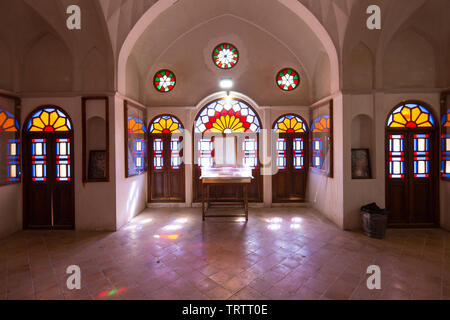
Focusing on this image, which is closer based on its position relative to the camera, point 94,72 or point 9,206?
point 9,206

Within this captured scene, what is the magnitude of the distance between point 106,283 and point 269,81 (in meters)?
7.13

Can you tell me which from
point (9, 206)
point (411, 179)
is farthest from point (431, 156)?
point (9, 206)

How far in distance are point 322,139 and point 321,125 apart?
1.42ft

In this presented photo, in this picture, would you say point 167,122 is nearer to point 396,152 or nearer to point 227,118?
point 227,118

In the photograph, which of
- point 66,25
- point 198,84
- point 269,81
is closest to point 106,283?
point 66,25

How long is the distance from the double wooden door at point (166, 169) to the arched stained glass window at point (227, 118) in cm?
102

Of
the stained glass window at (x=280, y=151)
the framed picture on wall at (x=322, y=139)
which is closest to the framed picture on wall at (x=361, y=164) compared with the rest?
the framed picture on wall at (x=322, y=139)

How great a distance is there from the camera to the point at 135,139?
6.88m

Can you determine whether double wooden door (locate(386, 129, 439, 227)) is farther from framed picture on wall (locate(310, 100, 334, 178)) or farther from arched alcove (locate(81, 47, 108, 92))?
arched alcove (locate(81, 47, 108, 92))

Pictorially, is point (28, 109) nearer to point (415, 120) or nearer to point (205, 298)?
point (205, 298)

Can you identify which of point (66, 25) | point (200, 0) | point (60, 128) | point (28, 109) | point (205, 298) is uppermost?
point (200, 0)

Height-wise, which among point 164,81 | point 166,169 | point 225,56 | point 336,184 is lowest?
point 336,184

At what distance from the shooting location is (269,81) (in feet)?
25.5

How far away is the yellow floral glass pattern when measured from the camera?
784 cm
